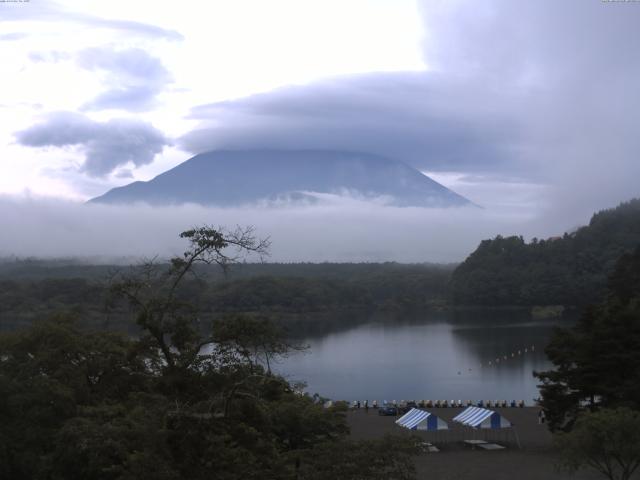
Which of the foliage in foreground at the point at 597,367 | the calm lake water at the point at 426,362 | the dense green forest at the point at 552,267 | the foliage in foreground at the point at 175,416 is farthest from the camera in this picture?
the dense green forest at the point at 552,267

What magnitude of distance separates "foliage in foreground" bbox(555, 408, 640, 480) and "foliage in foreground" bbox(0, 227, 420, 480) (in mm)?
4845

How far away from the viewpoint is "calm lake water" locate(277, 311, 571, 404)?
31.2 metres

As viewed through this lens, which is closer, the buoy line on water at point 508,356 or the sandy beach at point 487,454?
the sandy beach at point 487,454

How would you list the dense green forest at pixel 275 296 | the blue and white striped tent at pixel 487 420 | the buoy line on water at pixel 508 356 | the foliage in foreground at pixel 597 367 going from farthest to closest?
the dense green forest at pixel 275 296, the buoy line on water at pixel 508 356, the blue and white striped tent at pixel 487 420, the foliage in foreground at pixel 597 367

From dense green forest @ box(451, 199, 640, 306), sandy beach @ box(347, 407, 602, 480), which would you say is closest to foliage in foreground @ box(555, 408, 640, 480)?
sandy beach @ box(347, 407, 602, 480)

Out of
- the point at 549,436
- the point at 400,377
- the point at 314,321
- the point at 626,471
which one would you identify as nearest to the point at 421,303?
the point at 314,321

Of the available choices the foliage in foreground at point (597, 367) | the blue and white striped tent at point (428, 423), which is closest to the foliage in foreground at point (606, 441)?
the foliage in foreground at point (597, 367)

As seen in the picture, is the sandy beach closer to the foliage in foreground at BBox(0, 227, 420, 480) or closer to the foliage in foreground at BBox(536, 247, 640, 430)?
the foliage in foreground at BBox(536, 247, 640, 430)

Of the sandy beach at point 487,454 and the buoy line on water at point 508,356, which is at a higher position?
the sandy beach at point 487,454

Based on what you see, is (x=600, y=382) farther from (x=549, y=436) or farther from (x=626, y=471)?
(x=626, y=471)

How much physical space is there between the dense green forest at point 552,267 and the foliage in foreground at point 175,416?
213 feet

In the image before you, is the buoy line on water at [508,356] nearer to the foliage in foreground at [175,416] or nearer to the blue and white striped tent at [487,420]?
the blue and white striped tent at [487,420]

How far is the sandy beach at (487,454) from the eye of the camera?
14891mm

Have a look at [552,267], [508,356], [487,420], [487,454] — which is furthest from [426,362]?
[552,267]
